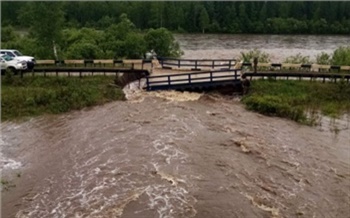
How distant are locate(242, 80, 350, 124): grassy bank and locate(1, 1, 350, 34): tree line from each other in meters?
54.8

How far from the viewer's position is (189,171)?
1600cm

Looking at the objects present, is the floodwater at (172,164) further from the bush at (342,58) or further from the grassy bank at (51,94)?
the bush at (342,58)

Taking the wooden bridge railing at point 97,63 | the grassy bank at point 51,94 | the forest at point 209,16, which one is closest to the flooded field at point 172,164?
the grassy bank at point 51,94

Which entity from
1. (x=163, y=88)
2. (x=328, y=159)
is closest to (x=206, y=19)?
(x=163, y=88)

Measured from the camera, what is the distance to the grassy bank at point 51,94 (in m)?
24.2

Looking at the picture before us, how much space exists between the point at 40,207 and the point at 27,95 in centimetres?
1255

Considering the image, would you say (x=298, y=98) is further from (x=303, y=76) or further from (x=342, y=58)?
(x=342, y=58)

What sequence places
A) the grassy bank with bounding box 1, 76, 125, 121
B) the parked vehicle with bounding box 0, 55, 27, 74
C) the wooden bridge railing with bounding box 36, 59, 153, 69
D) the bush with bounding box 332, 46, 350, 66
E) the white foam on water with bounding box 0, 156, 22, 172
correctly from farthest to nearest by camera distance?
the bush with bounding box 332, 46, 350, 66
the wooden bridge railing with bounding box 36, 59, 153, 69
the parked vehicle with bounding box 0, 55, 27, 74
the grassy bank with bounding box 1, 76, 125, 121
the white foam on water with bounding box 0, 156, 22, 172

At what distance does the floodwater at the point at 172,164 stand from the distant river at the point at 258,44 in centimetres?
2706

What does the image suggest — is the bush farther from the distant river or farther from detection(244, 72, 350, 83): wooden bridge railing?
the distant river

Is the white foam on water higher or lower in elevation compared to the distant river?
lower

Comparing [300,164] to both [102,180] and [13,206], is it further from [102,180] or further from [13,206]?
[13,206]

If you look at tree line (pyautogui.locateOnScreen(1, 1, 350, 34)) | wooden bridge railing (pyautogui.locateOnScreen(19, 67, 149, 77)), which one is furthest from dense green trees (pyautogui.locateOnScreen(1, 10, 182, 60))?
tree line (pyautogui.locateOnScreen(1, 1, 350, 34))

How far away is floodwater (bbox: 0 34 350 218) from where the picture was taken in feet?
45.5
